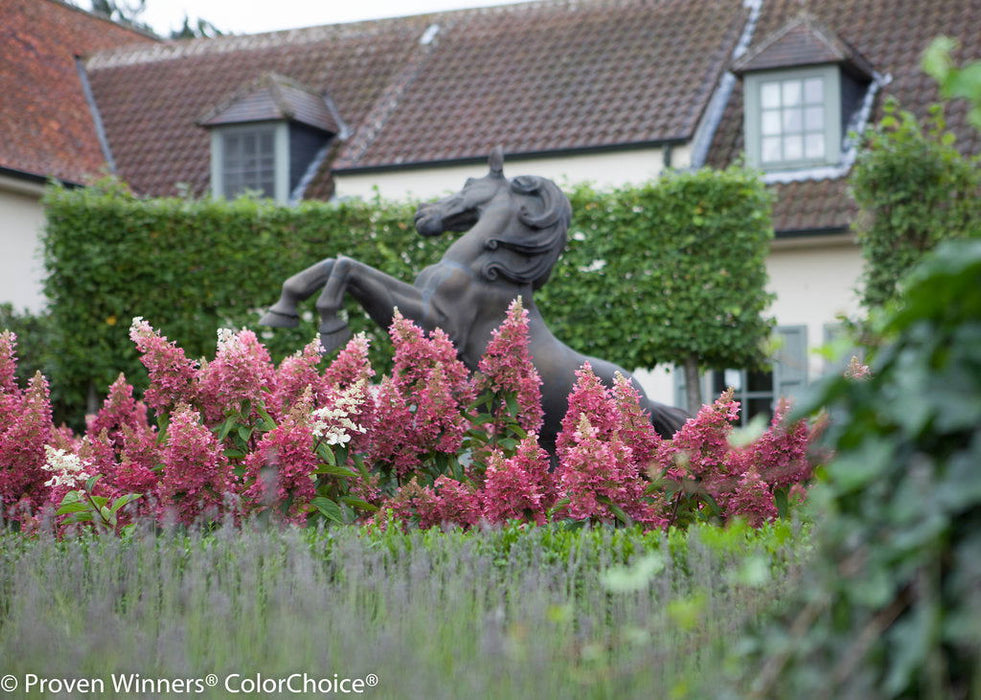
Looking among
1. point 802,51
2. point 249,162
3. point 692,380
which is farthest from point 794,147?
point 249,162

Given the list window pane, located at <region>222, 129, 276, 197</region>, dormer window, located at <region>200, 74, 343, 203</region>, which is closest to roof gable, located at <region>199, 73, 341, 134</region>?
dormer window, located at <region>200, 74, 343, 203</region>

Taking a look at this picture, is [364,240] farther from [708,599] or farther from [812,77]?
[708,599]

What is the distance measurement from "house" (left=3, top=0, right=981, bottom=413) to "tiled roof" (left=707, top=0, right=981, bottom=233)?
3 cm

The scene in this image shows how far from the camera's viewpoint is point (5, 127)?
1900cm

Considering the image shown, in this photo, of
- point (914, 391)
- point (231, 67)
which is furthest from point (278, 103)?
point (914, 391)

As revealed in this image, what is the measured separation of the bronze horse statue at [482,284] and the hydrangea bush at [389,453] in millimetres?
944

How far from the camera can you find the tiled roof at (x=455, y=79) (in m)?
18.0

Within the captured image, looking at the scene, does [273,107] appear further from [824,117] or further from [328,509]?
[328,509]

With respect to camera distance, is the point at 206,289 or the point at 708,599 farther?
the point at 206,289

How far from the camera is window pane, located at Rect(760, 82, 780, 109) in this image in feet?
57.3

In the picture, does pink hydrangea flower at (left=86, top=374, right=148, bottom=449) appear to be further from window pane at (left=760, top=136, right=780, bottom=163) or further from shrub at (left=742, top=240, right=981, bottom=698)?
window pane at (left=760, top=136, right=780, bottom=163)

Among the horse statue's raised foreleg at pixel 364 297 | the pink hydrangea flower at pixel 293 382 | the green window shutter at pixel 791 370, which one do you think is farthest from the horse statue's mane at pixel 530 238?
the green window shutter at pixel 791 370

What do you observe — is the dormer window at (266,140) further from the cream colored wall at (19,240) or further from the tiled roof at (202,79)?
the cream colored wall at (19,240)

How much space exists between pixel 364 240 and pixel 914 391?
13.8 meters
